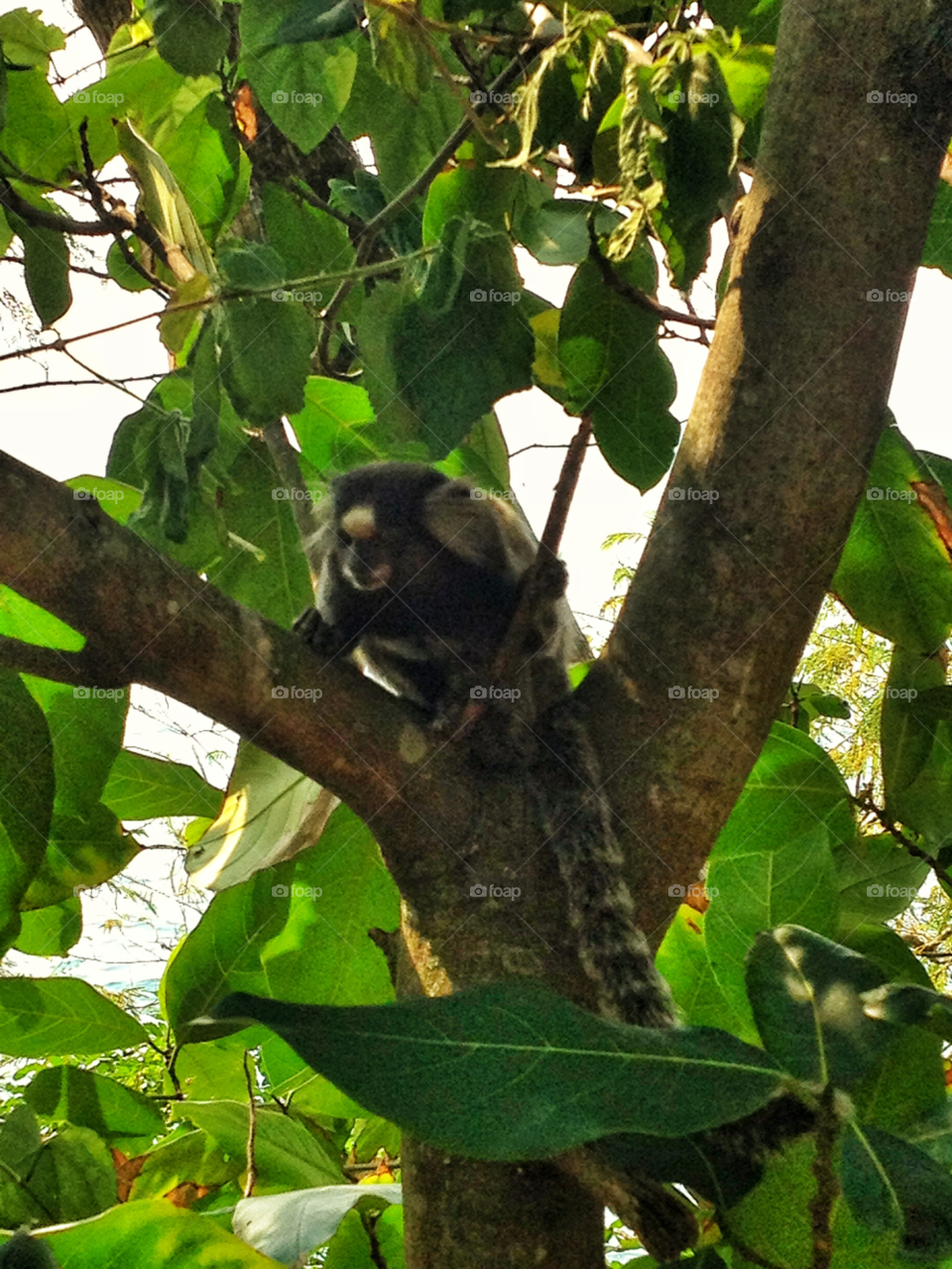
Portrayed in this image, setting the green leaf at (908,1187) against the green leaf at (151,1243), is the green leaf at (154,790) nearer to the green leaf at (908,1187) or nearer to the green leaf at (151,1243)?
the green leaf at (151,1243)

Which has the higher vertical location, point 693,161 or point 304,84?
point 304,84

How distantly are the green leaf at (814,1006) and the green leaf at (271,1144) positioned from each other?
2.81 ft

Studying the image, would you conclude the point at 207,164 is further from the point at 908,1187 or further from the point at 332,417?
the point at 908,1187

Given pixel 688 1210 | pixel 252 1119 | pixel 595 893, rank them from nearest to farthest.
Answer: pixel 688 1210 → pixel 595 893 → pixel 252 1119

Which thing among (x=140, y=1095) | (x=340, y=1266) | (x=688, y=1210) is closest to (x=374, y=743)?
(x=688, y=1210)

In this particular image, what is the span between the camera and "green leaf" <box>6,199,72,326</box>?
1.54 meters

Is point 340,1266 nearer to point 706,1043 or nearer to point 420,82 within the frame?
point 706,1043

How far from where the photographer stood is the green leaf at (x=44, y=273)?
154 centimetres

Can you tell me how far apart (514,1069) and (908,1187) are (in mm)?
226

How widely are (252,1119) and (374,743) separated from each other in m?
0.51

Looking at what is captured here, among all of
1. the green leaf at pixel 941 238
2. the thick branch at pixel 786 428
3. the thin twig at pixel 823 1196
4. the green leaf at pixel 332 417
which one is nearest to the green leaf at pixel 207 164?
the green leaf at pixel 332 417

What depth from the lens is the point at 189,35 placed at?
4.06 feet

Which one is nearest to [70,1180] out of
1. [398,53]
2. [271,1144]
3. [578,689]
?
[271,1144]

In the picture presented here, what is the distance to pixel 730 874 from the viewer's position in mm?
1088
